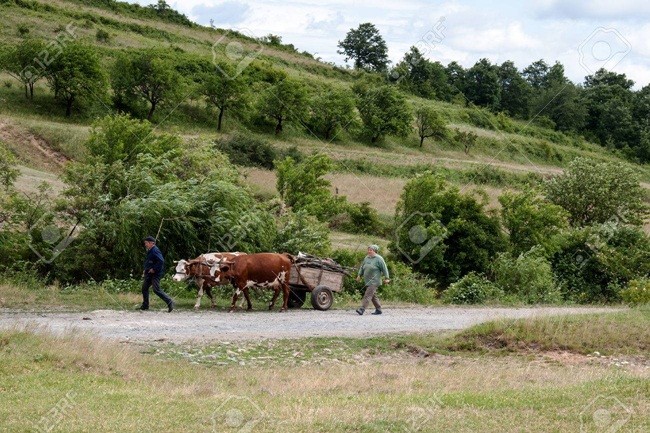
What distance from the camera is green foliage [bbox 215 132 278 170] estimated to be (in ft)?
218

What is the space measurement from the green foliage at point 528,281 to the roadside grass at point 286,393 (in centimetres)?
1555

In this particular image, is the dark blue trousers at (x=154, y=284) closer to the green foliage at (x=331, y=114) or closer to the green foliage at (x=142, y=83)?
the green foliage at (x=142, y=83)

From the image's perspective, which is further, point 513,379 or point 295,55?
point 295,55

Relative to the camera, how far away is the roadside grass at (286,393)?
11.1 meters

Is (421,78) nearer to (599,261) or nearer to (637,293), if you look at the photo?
(599,261)

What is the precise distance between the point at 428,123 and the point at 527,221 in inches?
2135

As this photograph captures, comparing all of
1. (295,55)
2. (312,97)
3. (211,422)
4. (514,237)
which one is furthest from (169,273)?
(295,55)

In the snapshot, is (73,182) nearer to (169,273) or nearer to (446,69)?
(169,273)

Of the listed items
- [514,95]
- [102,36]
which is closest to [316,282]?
[102,36]

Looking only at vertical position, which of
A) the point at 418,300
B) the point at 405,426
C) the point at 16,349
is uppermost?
the point at 405,426

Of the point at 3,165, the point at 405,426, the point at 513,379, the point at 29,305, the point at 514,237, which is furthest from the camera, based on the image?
the point at 514,237

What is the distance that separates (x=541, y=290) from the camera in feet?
112

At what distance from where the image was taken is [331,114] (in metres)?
87.1

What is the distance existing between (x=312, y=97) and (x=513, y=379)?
78.4 metres
